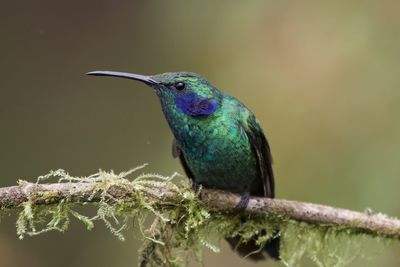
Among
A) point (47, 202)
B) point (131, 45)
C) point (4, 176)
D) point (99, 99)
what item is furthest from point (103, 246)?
point (47, 202)

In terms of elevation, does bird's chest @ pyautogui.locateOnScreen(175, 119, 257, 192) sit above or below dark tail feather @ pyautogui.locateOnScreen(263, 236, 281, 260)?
above

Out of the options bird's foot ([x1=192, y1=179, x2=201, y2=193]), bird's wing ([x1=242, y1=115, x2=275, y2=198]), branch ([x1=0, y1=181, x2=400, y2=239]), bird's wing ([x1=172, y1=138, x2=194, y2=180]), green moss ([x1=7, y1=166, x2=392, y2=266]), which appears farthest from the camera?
bird's wing ([x1=172, y1=138, x2=194, y2=180])

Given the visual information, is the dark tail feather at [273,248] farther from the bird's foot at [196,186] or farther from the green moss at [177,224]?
the bird's foot at [196,186]

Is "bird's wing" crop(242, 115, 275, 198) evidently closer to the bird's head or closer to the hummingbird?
the hummingbird

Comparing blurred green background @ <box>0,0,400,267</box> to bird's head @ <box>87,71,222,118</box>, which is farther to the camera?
blurred green background @ <box>0,0,400,267</box>

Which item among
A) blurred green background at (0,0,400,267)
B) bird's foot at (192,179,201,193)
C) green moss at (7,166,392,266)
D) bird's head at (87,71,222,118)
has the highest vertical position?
blurred green background at (0,0,400,267)

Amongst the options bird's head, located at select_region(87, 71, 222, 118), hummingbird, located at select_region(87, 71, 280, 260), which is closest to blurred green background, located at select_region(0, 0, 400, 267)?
hummingbird, located at select_region(87, 71, 280, 260)

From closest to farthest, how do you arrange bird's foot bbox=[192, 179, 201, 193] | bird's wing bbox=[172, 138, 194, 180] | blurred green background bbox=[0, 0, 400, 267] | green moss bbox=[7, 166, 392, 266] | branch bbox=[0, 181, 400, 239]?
1. green moss bbox=[7, 166, 392, 266]
2. branch bbox=[0, 181, 400, 239]
3. bird's foot bbox=[192, 179, 201, 193]
4. bird's wing bbox=[172, 138, 194, 180]
5. blurred green background bbox=[0, 0, 400, 267]

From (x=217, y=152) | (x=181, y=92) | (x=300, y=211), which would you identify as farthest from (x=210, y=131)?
(x=300, y=211)
